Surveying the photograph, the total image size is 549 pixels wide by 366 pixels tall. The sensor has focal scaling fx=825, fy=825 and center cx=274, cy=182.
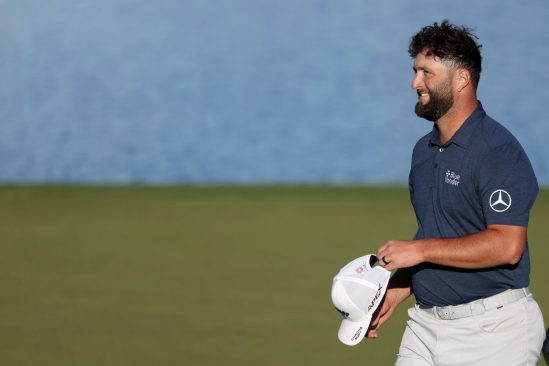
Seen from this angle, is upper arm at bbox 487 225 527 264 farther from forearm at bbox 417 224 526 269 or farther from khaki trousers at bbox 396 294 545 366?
khaki trousers at bbox 396 294 545 366

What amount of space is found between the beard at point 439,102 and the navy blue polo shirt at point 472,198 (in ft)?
0.30

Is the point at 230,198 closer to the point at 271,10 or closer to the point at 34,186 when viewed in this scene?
the point at 34,186

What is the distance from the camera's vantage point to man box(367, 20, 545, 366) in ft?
8.68

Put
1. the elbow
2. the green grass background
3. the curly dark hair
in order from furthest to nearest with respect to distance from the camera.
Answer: the green grass background
the curly dark hair
the elbow

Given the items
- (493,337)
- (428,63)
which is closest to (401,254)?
(493,337)

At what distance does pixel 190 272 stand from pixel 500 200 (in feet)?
17.7

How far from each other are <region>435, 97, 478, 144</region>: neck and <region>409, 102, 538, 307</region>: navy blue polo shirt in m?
0.02

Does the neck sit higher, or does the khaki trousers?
the neck

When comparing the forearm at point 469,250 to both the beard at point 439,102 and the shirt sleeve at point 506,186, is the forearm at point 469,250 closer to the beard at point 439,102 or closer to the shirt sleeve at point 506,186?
the shirt sleeve at point 506,186

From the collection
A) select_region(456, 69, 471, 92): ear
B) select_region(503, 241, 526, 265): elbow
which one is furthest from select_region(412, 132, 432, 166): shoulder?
select_region(503, 241, 526, 265): elbow

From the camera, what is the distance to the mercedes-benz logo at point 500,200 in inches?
103

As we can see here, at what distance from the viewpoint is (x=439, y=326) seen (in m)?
2.90

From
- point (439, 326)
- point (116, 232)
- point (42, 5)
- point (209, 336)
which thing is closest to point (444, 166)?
point (439, 326)

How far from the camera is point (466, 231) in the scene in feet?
9.24
